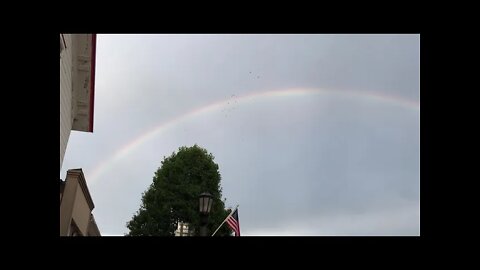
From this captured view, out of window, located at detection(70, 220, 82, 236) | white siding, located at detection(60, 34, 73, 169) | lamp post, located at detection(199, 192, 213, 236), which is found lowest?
window, located at detection(70, 220, 82, 236)

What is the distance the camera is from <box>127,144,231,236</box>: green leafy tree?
31.4 meters

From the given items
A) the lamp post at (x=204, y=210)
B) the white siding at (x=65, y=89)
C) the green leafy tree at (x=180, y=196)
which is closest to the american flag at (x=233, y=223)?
the lamp post at (x=204, y=210)

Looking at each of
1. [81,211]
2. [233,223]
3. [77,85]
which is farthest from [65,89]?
[233,223]

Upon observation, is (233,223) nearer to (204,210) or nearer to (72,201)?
(204,210)

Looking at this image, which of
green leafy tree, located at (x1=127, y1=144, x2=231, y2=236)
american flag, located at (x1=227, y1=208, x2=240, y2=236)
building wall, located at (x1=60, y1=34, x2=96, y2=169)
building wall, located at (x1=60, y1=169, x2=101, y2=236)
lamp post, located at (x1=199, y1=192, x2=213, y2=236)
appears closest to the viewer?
lamp post, located at (x1=199, y1=192, x2=213, y2=236)

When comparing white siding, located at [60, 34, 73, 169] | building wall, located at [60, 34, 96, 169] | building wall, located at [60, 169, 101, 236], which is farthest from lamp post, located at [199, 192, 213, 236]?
building wall, located at [60, 34, 96, 169]

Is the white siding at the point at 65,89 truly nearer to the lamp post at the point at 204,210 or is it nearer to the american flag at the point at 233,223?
the american flag at the point at 233,223

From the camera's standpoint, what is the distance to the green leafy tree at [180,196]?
31.4m

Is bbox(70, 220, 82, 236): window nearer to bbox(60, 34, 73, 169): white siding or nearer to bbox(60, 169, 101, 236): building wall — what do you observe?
bbox(60, 169, 101, 236): building wall
